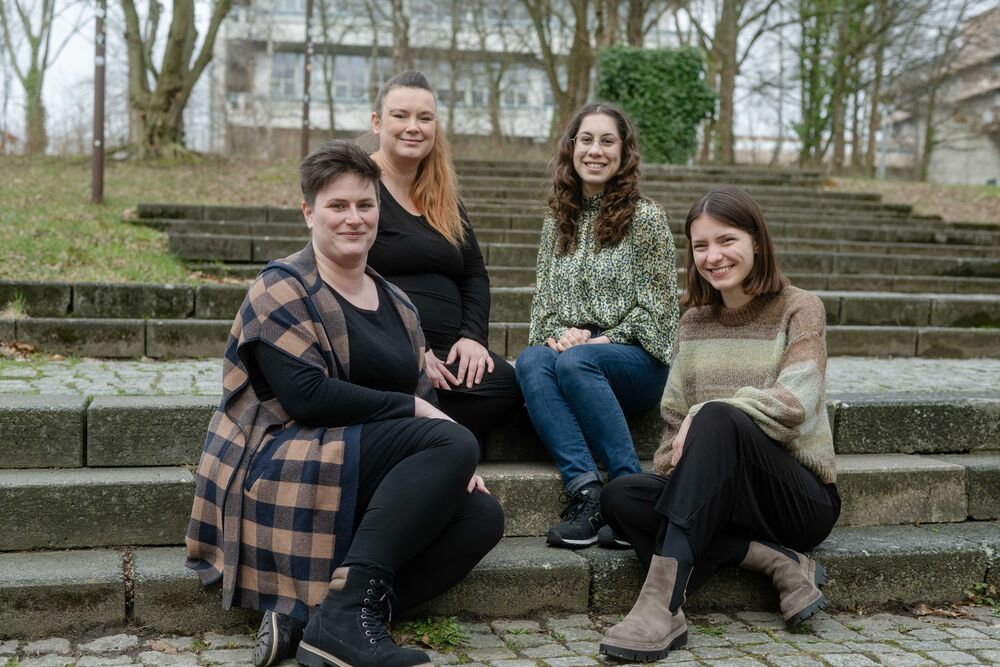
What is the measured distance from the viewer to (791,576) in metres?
3.28

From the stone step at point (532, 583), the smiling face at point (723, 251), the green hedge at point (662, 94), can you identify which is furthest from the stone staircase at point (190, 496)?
the green hedge at point (662, 94)

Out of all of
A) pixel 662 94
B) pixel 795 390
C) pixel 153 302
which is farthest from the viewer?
pixel 662 94

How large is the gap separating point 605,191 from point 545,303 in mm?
509

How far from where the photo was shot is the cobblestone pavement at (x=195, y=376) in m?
4.65

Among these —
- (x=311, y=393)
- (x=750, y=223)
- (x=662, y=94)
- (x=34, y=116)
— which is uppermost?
(x=662, y=94)

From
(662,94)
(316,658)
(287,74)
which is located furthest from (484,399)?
(287,74)

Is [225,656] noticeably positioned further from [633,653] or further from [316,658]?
[633,653]

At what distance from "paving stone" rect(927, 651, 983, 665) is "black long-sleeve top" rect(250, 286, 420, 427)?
5.74 ft

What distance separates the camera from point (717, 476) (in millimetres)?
3094

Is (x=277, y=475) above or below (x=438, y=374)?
below

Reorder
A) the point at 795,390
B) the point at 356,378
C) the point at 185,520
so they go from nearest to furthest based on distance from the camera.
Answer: the point at 356,378 < the point at 795,390 < the point at 185,520

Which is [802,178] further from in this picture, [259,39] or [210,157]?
[259,39]

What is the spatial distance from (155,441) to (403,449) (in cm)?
123

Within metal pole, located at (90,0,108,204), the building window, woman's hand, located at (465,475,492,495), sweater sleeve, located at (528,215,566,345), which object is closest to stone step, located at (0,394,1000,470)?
sweater sleeve, located at (528,215,566,345)
